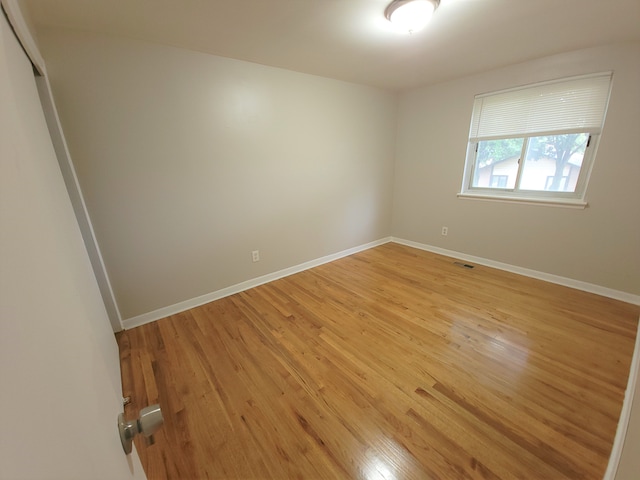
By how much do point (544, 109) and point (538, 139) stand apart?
0.30 m

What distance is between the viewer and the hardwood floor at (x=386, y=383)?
4.03 feet

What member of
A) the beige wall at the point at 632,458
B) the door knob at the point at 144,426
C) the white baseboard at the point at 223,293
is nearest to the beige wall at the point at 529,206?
the white baseboard at the point at 223,293

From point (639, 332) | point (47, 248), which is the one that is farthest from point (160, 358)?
point (639, 332)

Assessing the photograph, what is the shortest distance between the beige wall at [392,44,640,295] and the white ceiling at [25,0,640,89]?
30 cm

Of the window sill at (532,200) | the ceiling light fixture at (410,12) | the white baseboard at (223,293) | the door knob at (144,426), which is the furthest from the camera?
the window sill at (532,200)

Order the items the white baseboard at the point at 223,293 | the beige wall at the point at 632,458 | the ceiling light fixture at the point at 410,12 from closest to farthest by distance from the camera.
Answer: the beige wall at the point at 632,458, the ceiling light fixture at the point at 410,12, the white baseboard at the point at 223,293

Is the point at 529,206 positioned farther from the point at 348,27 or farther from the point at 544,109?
the point at 348,27

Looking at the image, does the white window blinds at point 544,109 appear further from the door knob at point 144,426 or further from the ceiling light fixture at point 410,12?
the door knob at point 144,426

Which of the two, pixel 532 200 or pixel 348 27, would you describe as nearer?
pixel 348 27

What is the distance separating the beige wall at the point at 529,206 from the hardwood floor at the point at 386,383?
44 centimetres

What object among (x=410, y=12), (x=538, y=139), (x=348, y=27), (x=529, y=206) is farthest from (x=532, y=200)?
(x=348, y=27)

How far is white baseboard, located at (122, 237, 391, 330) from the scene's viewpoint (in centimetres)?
229

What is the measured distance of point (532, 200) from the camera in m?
2.88

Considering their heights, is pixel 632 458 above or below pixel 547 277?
above
